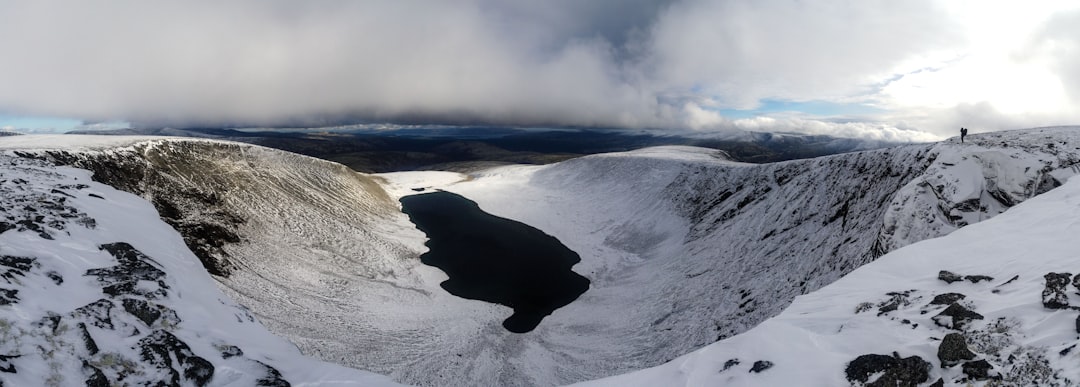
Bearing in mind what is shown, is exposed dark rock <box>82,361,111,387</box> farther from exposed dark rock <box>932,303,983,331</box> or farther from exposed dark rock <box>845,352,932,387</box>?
exposed dark rock <box>932,303,983,331</box>

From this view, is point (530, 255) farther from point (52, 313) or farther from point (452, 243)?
point (52, 313)

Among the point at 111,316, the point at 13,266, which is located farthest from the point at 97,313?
the point at 13,266

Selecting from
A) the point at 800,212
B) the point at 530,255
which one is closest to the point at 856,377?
the point at 800,212

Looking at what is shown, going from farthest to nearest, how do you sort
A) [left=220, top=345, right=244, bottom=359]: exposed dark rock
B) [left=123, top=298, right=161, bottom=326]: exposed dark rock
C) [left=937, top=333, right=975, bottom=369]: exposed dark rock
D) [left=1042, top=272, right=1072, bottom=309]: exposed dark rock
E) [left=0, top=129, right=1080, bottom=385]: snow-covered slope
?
[left=0, top=129, right=1080, bottom=385]: snow-covered slope
[left=123, top=298, right=161, bottom=326]: exposed dark rock
[left=220, top=345, right=244, bottom=359]: exposed dark rock
[left=1042, top=272, right=1072, bottom=309]: exposed dark rock
[left=937, top=333, right=975, bottom=369]: exposed dark rock

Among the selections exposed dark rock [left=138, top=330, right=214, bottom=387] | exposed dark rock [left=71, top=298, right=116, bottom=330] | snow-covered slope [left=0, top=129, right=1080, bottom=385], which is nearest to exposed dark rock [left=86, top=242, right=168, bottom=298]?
exposed dark rock [left=71, top=298, right=116, bottom=330]

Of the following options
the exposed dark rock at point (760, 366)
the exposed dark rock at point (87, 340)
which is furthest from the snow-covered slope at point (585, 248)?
the exposed dark rock at point (87, 340)

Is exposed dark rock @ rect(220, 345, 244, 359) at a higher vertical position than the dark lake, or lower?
higher

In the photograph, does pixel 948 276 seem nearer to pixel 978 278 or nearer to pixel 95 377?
pixel 978 278
